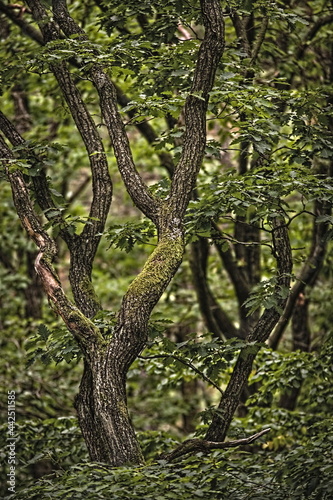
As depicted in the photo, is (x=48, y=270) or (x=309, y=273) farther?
(x=309, y=273)

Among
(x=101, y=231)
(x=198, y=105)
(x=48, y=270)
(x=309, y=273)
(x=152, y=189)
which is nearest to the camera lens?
(x=48, y=270)

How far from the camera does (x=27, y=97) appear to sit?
11398mm

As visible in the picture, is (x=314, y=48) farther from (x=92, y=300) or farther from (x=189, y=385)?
(x=189, y=385)

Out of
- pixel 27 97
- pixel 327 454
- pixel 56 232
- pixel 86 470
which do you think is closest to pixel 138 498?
pixel 86 470

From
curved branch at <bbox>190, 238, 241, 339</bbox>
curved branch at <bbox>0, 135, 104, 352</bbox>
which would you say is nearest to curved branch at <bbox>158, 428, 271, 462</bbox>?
curved branch at <bbox>0, 135, 104, 352</bbox>

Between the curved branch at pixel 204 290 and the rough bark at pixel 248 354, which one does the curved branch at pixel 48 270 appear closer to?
the rough bark at pixel 248 354

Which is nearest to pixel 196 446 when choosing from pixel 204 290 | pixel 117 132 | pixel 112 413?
pixel 112 413

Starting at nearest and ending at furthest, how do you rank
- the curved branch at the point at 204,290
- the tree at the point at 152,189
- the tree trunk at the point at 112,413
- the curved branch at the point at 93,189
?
the tree trunk at the point at 112,413, the tree at the point at 152,189, the curved branch at the point at 93,189, the curved branch at the point at 204,290

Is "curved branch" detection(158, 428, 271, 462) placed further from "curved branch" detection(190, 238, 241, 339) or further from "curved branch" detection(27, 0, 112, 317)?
"curved branch" detection(190, 238, 241, 339)

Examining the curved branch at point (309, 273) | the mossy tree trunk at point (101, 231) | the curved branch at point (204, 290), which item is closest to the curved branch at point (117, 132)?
the mossy tree trunk at point (101, 231)

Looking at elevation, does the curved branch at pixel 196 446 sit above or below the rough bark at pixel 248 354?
below

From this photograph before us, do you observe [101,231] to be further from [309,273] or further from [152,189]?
[309,273]

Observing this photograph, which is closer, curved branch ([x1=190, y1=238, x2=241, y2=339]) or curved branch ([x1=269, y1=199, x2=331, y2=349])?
curved branch ([x1=269, y1=199, x2=331, y2=349])

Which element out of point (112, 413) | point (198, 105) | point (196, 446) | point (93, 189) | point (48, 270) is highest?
point (198, 105)
